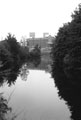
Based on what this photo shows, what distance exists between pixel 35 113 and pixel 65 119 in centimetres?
123

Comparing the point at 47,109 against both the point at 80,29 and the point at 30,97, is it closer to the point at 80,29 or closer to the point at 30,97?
the point at 30,97

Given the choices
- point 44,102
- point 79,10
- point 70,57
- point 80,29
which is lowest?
point 44,102

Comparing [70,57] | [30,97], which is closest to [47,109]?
[30,97]

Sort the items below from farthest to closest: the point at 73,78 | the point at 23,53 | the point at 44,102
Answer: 1. the point at 23,53
2. the point at 73,78
3. the point at 44,102

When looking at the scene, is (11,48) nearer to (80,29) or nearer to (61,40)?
(61,40)

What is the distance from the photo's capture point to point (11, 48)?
44.5 metres

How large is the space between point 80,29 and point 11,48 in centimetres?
2542

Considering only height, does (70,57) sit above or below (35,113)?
above

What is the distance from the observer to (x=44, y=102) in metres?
11.6

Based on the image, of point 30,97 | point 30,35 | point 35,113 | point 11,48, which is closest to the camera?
point 35,113

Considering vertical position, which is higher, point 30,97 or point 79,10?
point 79,10

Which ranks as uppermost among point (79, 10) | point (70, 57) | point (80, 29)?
point (79, 10)

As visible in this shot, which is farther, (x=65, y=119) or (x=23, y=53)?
(x=23, y=53)

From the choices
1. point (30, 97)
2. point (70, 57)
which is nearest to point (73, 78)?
point (70, 57)
